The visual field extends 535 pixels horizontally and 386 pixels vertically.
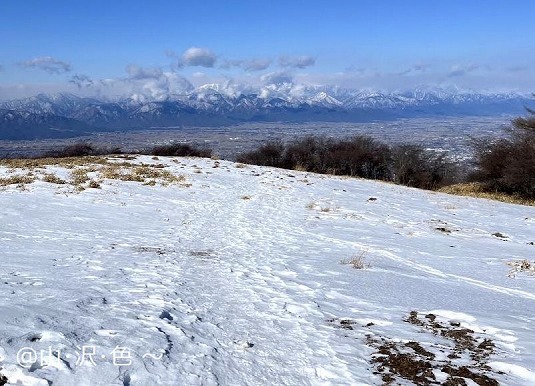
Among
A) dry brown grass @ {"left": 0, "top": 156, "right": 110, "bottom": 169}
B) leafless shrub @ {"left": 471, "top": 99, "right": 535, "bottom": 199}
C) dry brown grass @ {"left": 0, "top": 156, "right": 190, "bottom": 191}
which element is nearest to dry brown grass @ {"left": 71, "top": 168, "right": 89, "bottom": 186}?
dry brown grass @ {"left": 0, "top": 156, "right": 190, "bottom": 191}

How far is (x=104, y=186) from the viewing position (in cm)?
1975

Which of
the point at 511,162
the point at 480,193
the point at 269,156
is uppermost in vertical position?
the point at 511,162

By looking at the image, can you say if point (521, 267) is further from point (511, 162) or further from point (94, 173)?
point (511, 162)

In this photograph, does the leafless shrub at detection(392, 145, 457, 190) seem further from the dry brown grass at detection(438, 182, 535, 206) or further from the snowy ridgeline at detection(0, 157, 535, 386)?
the snowy ridgeline at detection(0, 157, 535, 386)

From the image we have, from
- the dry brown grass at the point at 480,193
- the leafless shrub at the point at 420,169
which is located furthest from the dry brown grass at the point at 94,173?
the leafless shrub at the point at 420,169

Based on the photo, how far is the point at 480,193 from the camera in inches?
1232

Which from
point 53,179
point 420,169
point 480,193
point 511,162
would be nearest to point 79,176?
point 53,179

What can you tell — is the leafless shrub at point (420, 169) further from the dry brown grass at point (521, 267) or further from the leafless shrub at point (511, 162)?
the dry brown grass at point (521, 267)

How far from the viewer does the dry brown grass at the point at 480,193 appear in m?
28.5

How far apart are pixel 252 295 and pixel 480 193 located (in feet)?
92.6

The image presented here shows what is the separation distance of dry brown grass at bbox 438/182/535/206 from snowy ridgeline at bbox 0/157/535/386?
1176cm

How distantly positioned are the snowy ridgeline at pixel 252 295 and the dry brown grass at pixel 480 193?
11756mm

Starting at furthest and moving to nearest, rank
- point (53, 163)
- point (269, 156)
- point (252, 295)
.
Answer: point (269, 156) < point (53, 163) < point (252, 295)

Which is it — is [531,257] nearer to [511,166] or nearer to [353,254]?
[353,254]
